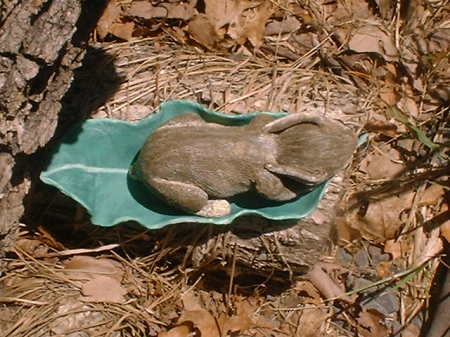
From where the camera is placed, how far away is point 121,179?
89.0 inches

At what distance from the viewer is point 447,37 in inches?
112

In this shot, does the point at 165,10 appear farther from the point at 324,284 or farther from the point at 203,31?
the point at 324,284

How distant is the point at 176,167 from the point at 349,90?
32.8 inches

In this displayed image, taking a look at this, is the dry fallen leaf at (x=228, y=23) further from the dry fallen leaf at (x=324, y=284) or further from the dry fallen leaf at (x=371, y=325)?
the dry fallen leaf at (x=371, y=325)

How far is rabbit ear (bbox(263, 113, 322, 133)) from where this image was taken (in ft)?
6.55

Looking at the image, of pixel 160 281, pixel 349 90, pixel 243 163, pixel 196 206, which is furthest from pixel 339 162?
pixel 160 281

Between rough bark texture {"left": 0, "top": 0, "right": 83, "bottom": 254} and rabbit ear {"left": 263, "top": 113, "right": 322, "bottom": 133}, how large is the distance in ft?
1.81

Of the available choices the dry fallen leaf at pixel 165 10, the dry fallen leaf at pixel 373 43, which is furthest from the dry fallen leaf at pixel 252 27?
the dry fallen leaf at pixel 373 43

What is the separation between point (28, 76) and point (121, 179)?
601 millimetres

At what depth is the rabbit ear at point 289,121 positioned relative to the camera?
2.00m

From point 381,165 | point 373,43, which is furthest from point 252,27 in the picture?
point 381,165

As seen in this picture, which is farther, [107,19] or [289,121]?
[107,19]

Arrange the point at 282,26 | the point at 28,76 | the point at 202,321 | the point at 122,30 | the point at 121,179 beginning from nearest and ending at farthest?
the point at 28,76 → the point at 121,179 → the point at 202,321 → the point at 122,30 → the point at 282,26

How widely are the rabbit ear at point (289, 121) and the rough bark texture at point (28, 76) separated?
55 cm
